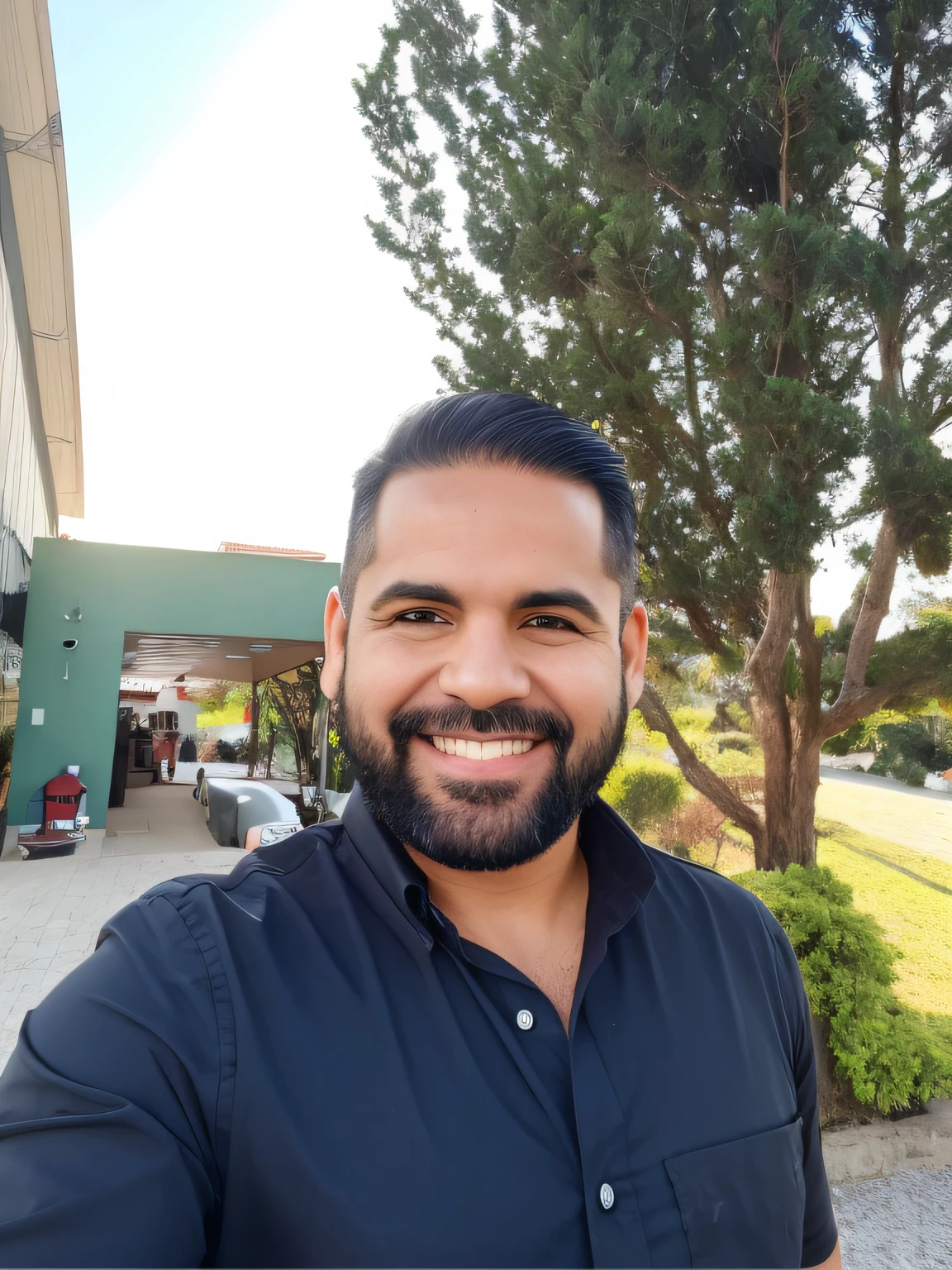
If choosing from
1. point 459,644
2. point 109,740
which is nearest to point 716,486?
point 459,644

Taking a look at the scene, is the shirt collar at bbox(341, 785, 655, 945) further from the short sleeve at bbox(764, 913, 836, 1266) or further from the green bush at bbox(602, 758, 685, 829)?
the green bush at bbox(602, 758, 685, 829)

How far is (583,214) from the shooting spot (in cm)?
405

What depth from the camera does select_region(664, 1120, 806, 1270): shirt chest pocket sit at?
0.87 metres

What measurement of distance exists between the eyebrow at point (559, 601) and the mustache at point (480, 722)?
14cm

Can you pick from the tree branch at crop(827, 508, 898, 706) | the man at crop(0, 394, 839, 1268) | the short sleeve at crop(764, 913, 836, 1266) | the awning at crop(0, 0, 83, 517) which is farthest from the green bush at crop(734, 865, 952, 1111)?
the awning at crop(0, 0, 83, 517)

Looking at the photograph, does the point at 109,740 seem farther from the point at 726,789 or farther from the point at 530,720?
the point at 530,720

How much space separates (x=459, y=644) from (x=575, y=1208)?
64 cm

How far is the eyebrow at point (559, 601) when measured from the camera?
1.03 m

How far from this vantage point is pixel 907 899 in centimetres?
643

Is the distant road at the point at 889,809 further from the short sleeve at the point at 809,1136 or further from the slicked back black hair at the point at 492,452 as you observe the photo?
the slicked back black hair at the point at 492,452

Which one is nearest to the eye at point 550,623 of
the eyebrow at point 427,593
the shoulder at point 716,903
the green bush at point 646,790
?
the eyebrow at point 427,593

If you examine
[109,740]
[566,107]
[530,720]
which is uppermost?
[566,107]

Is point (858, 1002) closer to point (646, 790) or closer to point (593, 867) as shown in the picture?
point (593, 867)

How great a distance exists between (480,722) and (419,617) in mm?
176
